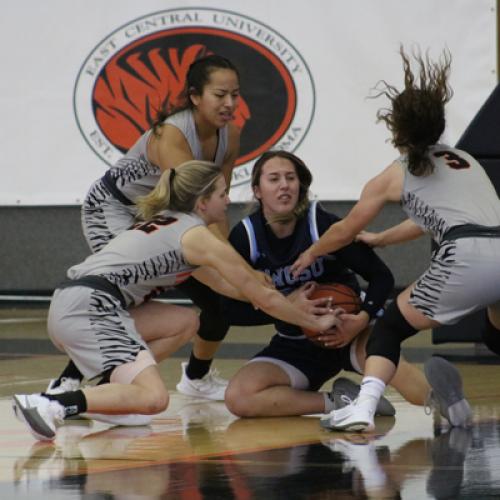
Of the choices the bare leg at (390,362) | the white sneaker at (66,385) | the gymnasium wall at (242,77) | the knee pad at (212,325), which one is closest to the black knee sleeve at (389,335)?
the bare leg at (390,362)

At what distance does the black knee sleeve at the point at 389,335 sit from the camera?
542cm

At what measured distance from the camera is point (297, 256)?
5.98m

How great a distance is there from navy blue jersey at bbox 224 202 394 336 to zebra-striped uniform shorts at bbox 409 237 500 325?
1.79 feet

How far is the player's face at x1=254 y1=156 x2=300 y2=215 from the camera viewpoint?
5.98 meters

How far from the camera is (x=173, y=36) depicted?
1185 centimetres

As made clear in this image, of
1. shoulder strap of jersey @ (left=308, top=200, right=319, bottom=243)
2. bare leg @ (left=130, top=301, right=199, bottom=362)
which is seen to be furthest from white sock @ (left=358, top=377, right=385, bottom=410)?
bare leg @ (left=130, top=301, right=199, bottom=362)

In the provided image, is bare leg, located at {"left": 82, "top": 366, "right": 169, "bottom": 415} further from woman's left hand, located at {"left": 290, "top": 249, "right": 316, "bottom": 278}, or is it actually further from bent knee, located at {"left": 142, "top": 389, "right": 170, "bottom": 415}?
woman's left hand, located at {"left": 290, "top": 249, "right": 316, "bottom": 278}

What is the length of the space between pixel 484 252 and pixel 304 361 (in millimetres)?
1136

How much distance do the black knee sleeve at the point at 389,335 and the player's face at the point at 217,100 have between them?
1589mm

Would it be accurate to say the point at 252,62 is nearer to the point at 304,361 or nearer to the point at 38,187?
the point at 38,187

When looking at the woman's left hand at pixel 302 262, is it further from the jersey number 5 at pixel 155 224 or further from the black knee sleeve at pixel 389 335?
the jersey number 5 at pixel 155 224

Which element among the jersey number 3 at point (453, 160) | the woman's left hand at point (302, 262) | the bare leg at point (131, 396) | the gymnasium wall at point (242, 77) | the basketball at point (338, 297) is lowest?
the bare leg at point (131, 396)

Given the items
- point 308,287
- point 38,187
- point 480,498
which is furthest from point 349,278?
point 38,187

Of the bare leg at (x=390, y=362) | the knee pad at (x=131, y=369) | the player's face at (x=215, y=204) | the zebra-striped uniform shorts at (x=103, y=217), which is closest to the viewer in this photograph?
the bare leg at (x=390, y=362)
